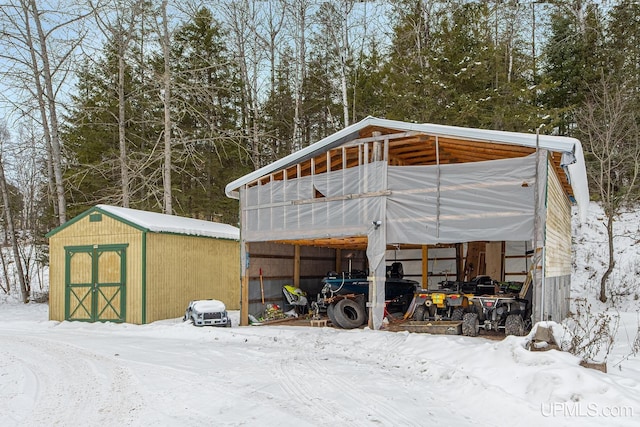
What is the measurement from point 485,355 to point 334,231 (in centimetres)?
478

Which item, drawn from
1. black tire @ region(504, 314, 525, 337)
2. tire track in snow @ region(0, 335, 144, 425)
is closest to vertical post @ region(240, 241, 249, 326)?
tire track in snow @ region(0, 335, 144, 425)

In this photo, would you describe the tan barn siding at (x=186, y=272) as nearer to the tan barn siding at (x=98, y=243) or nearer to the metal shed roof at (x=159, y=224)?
the metal shed roof at (x=159, y=224)

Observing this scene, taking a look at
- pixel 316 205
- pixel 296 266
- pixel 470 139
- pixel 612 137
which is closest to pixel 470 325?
pixel 470 139

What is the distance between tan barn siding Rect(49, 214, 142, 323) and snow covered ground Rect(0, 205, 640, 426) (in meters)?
2.63

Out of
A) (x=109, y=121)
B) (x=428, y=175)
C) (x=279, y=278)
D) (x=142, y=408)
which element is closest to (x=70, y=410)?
(x=142, y=408)

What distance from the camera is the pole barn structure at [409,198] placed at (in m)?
9.15

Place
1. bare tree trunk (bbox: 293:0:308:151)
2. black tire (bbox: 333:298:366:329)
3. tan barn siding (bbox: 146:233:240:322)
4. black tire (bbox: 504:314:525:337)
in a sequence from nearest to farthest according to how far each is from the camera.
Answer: black tire (bbox: 504:314:525:337) < black tire (bbox: 333:298:366:329) < tan barn siding (bbox: 146:233:240:322) < bare tree trunk (bbox: 293:0:308:151)

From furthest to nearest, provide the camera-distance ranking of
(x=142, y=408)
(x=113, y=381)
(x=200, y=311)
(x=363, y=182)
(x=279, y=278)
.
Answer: (x=279, y=278)
(x=200, y=311)
(x=363, y=182)
(x=113, y=381)
(x=142, y=408)

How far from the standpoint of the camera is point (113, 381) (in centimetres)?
669

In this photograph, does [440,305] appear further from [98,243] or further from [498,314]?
[98,243]

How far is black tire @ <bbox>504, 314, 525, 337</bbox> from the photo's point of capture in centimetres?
927

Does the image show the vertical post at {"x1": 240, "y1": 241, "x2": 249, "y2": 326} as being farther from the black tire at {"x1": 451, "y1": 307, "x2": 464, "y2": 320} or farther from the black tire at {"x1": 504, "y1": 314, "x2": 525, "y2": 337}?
the black tire at {"x1": 504, "y1": 314, "x2": 525, "y2": 337}

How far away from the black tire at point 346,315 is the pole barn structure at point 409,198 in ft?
2.57

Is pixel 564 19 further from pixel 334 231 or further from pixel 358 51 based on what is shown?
pixel 334 231
